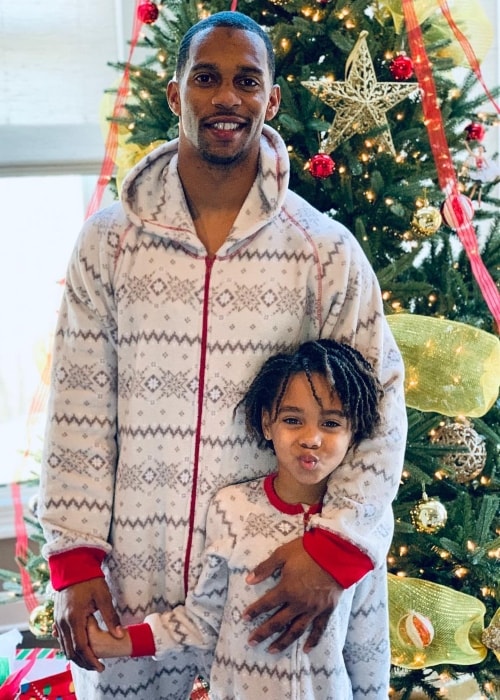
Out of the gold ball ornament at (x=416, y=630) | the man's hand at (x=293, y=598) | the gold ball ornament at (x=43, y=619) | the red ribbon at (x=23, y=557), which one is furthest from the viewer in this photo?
the red ribbon at (x=23, y=557)

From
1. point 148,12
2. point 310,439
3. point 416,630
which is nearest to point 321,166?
point 148,12

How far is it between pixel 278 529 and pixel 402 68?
0.95m

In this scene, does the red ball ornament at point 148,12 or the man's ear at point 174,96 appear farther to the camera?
the red ball ornament at point 148,12

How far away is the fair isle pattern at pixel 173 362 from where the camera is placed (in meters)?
1.20

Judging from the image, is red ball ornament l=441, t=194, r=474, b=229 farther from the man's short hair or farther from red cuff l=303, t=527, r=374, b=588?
red cuff l=303, t=527, r=374, b=588

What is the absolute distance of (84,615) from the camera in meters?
1.17

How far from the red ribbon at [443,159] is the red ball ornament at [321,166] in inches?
8.7

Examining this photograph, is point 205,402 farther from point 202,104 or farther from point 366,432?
point 202,104

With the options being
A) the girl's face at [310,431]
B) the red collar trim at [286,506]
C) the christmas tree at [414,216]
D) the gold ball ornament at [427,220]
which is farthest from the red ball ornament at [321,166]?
the red collar trim at [286,506]

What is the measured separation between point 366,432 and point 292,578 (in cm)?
23

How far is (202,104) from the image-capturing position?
1.15m

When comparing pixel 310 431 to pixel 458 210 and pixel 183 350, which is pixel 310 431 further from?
pixel 458 210

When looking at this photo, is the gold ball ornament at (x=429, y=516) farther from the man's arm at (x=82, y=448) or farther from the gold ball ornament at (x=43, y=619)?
the gold ball ornament at (x=43, y=619)

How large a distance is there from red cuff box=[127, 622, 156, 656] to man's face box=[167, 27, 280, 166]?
2.21ft
